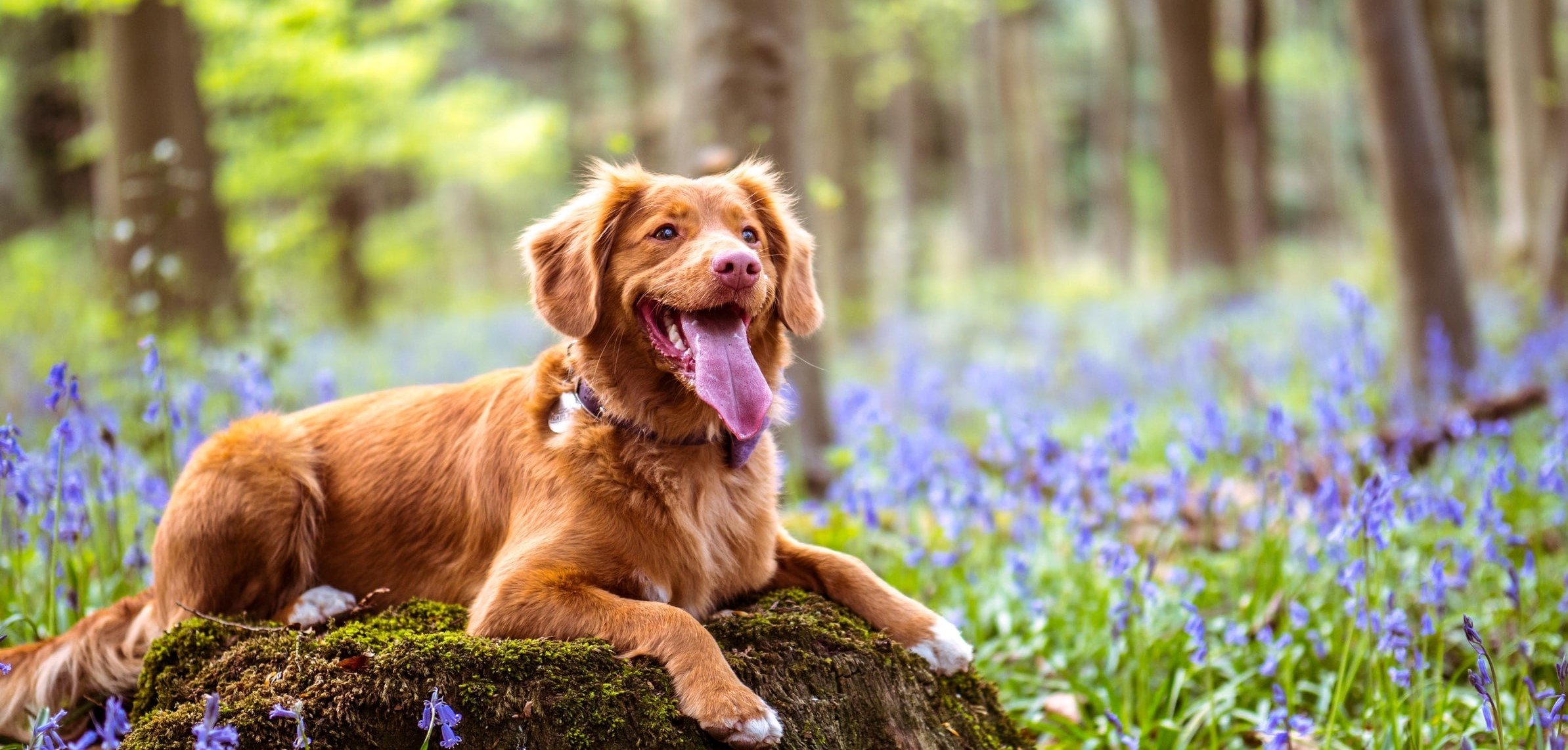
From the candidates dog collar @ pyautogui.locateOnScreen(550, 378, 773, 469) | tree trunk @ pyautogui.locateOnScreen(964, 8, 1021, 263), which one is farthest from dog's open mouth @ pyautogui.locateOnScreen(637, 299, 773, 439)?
tree trunk @ pyautogui.locateOnScreen(964, 8, 1021, 263)

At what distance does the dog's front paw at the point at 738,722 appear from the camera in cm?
232

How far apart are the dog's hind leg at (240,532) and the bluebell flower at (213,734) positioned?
0.95m

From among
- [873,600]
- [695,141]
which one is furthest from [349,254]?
[873,600]

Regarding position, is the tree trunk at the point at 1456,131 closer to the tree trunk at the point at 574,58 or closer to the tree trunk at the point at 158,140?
the tree trunk at the point at 158,140

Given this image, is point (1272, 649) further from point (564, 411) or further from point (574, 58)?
point (574, 58)

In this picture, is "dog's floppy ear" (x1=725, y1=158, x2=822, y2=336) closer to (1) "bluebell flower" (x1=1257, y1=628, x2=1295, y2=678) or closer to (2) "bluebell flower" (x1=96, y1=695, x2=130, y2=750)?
(1) "bluebell flower" (x1=1257, y1=628, x2=1295, y2=678)

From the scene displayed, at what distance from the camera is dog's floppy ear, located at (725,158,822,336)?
3131mm

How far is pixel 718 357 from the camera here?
2746 millimetres

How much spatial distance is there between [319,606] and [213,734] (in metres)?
1.14

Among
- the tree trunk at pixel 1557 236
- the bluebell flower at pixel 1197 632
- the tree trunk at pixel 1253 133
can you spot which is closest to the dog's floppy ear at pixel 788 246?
the bluebell flower at pixel 1197 632

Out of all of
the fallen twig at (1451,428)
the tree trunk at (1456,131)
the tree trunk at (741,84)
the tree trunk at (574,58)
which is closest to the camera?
the fallen twig at (1451,428)

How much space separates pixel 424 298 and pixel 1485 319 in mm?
19159

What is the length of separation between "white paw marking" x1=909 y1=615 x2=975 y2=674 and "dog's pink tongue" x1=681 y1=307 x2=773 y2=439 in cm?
75

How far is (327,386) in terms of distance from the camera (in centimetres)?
459
